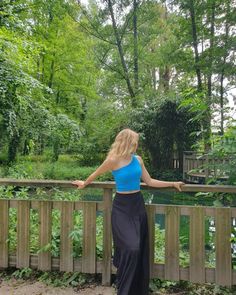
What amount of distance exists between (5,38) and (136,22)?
17.2 meters

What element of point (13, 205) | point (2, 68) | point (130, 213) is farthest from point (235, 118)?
point (2, 68)

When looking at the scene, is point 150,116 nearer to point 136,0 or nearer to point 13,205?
point 136,0

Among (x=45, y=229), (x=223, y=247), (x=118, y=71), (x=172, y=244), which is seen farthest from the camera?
(x=118, y=71)

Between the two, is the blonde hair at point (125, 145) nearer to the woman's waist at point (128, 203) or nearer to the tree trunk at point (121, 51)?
the woman's waist at point (128, 203)

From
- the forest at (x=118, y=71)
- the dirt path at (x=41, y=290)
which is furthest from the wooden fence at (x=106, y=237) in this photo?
the forest at (x=118, y=71)

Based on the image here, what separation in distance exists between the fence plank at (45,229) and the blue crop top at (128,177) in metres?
0.94

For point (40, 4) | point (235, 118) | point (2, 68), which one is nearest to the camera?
point (235, 118)

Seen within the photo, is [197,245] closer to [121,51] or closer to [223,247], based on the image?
[223,247]

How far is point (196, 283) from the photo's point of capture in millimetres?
3098

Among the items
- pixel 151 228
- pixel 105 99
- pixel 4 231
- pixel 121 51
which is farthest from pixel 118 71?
pixel 151 228

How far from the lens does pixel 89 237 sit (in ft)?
10.7

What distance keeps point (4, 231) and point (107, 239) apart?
1147mm

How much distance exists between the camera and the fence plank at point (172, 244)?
3057 mm

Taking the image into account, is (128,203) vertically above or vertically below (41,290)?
above
